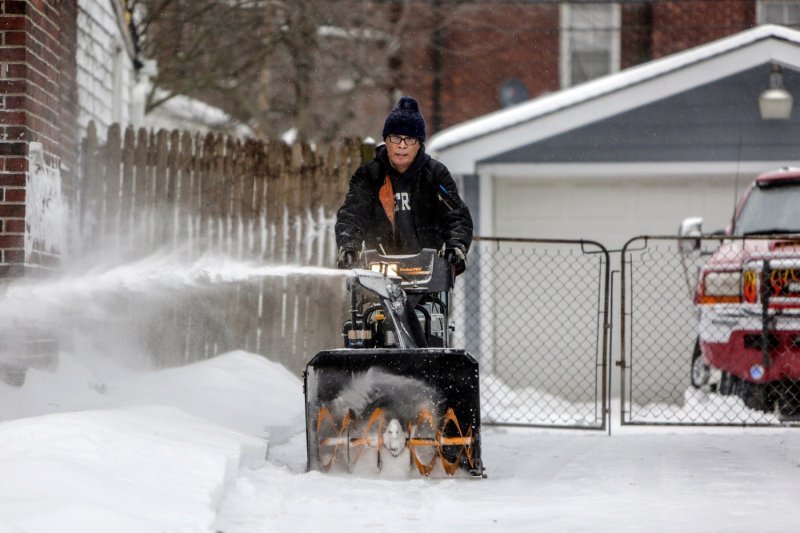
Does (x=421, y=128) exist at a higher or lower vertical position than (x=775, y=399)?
higher

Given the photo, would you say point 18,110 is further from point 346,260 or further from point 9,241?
point 346,260

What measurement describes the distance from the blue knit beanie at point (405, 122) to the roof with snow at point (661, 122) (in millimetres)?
6175

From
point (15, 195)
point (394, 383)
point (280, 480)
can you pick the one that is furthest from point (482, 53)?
point (280, 480)

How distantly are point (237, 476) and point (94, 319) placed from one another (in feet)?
15.2

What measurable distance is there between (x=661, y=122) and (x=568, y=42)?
1184 centimetres

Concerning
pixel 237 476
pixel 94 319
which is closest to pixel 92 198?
pixel 94 319

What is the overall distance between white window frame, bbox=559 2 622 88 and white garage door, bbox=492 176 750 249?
11319mm

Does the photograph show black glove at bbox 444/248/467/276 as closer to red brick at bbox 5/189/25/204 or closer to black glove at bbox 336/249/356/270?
black glove at bbox 336/249/356/270

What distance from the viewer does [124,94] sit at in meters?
13.8

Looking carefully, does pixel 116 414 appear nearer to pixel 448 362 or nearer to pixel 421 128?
pixel 448 362

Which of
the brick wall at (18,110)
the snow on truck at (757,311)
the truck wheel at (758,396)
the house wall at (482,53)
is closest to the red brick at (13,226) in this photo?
the brick wall at (18,110)

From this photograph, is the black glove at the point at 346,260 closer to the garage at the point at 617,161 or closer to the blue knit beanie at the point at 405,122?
the blue knit beanie at the point at 405,122

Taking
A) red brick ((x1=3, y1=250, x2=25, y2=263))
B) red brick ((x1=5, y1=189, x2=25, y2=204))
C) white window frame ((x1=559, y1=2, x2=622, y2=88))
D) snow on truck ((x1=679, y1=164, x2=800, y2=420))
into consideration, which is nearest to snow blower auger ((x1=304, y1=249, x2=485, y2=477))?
red brick ((x1=3, y1=250, x2=25, y2=263))

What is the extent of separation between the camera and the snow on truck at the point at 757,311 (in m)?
9.42
